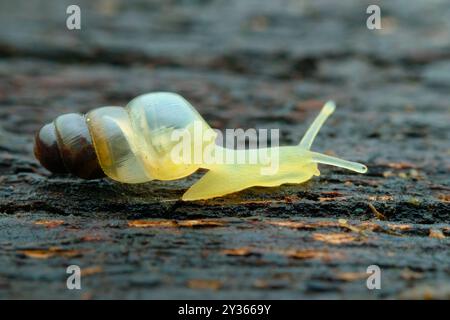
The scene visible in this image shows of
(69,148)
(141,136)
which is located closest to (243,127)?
(141,136)

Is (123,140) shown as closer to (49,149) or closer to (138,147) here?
(138,147)

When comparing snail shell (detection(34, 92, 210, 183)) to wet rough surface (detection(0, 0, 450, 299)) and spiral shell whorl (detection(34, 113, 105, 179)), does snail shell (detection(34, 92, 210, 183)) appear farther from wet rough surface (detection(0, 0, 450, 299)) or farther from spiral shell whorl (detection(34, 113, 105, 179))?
wet rough surface (detection(0, 0, 450, 299))

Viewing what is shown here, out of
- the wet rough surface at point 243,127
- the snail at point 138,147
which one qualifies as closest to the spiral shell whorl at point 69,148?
the snail at point 138,147

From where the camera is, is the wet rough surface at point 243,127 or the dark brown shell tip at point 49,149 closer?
the wet rough surface at point 243,127

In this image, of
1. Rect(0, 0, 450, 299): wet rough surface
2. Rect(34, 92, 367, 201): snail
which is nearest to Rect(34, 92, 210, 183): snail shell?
Rect(34, 92, 367, 201): snail

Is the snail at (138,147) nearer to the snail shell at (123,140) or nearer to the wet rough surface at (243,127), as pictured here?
the snail shell at (123,140)

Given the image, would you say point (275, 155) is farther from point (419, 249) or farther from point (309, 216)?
point (419, 249)

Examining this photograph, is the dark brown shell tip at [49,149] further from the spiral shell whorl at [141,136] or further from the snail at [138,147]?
the spiral shell whorl at [141,136]
